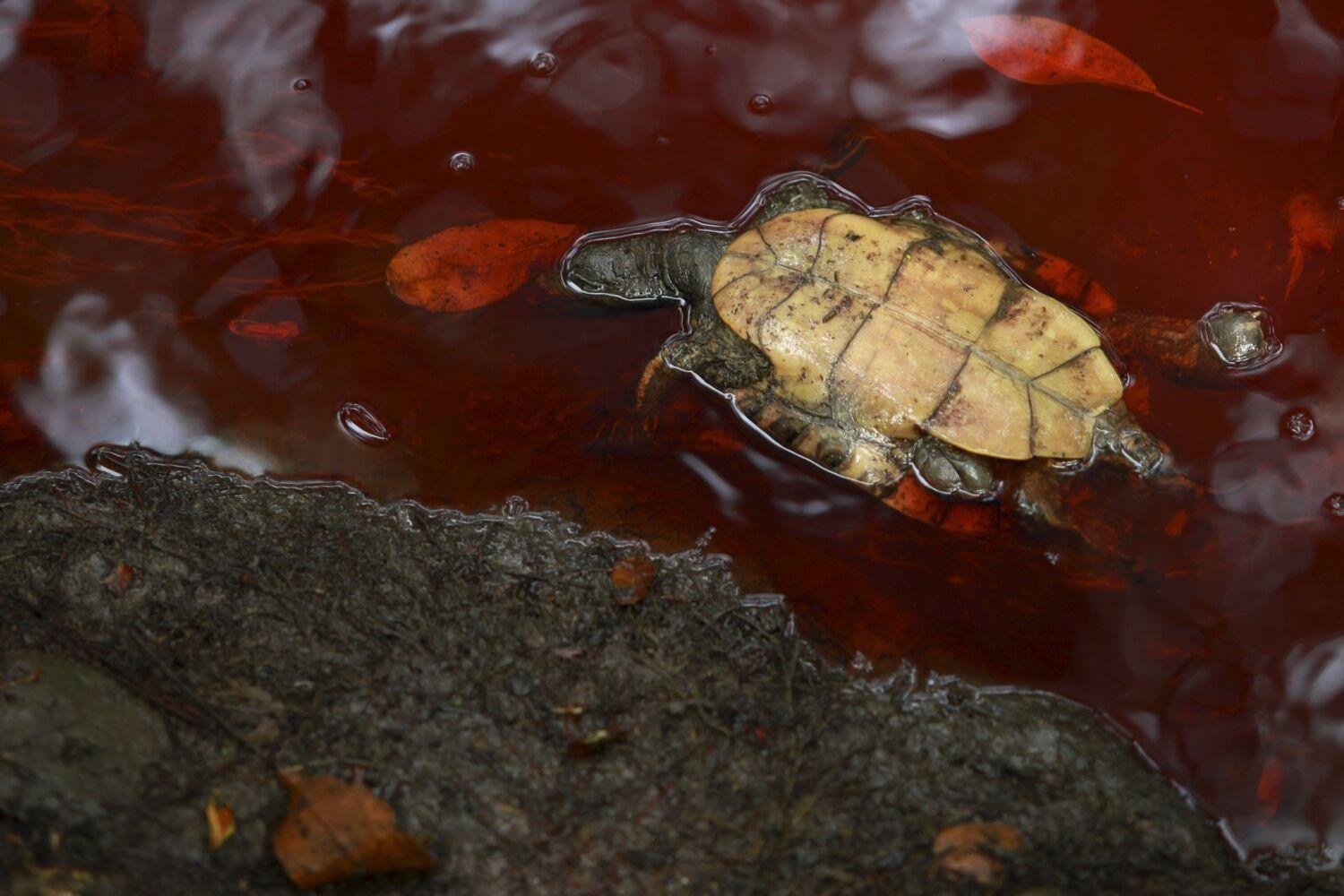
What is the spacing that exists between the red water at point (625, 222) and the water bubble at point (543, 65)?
0.03m

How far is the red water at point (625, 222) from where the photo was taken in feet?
9.80

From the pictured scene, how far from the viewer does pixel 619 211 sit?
11.1ft

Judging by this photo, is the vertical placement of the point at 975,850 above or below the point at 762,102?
below

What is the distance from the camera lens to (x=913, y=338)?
296 centimetres

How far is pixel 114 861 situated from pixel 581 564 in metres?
1.39

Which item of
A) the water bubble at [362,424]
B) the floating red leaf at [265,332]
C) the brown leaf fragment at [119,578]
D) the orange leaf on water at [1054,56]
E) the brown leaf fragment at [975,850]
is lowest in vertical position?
the brown leaf fragment at [975,850]

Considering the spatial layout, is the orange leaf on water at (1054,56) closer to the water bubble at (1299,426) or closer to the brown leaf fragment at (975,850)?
the water bubble at (1299,426)

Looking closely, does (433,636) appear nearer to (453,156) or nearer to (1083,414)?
(453,156)

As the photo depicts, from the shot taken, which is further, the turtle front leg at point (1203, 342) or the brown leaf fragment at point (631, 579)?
the turtle front leg at point (1203, 342)

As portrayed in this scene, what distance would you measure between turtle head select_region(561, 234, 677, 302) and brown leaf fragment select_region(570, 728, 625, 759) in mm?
1649

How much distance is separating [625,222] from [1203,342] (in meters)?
2.11

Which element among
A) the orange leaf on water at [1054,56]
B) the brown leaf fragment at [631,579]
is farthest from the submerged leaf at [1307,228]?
the brown leaf fragment at [631,579]

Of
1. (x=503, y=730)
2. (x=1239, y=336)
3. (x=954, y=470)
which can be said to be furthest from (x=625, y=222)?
(x=1239, y=336)

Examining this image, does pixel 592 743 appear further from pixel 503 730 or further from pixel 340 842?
pixel 340 842
